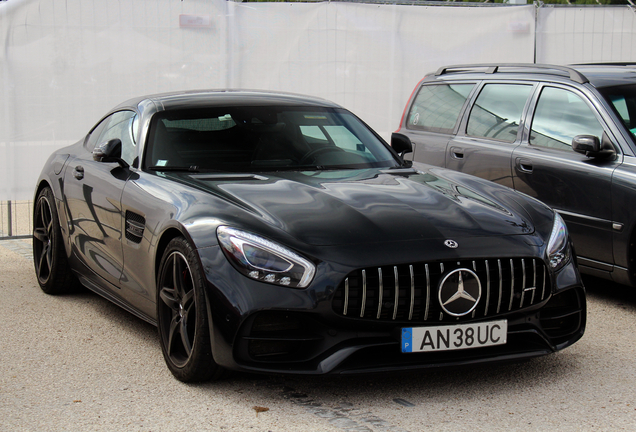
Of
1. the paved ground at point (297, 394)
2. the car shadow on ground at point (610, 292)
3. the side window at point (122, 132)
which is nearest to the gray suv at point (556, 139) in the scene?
the car shadow on ground at point (610, 292)

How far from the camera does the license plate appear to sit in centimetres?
358

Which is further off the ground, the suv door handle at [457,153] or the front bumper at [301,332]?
the suv door handle at [457,153]

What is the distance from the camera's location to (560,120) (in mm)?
6035

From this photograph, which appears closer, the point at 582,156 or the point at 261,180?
the point at 261,180

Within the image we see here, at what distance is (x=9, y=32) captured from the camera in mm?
9016

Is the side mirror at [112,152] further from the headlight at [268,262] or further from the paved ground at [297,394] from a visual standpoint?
the headlight at [268,262]

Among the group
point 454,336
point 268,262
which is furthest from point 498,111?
point 268,262

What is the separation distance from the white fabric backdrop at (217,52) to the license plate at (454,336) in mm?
6754

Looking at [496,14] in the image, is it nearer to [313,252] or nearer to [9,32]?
[9,32]

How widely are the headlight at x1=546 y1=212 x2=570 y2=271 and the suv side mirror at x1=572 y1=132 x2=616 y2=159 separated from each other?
4.48ft

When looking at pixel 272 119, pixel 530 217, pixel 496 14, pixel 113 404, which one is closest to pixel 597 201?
pixel 530 217

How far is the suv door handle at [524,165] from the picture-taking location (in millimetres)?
6055

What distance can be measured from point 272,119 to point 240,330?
1.91 metres

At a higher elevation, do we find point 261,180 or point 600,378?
point 261,180
